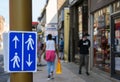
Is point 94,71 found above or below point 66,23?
below

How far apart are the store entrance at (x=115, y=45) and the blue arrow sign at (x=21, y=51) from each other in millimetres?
9662

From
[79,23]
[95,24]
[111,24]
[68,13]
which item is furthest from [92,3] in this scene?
[68,13]

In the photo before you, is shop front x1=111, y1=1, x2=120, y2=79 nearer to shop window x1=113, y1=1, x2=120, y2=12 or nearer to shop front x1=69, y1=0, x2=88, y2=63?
shop window x1=113, y1=1, x2=120, y2=12

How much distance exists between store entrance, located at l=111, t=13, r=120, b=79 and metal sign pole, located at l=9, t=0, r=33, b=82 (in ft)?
31.8

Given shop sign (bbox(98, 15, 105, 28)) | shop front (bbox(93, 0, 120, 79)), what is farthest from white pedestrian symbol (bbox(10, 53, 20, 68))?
shop sign (bbox(98, 15, 105, 28))

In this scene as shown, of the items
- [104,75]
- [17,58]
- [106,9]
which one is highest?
[106,9]

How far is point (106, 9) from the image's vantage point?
49.1 feet

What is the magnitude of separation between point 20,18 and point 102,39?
12.3 metres

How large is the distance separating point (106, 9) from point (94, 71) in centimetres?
→ 317

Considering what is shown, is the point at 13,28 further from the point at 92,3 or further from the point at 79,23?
the point at 79,23

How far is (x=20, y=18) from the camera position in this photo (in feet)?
12.1

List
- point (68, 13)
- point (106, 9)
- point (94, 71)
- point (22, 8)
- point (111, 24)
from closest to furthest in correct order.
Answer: point (22, 8)
point (111, 24)
point (106, 9)
point (94, 71)
point (68, 13)

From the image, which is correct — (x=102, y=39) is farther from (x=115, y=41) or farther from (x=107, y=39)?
(x=115, y=41)

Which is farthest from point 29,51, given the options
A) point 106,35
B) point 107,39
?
point 106,35
